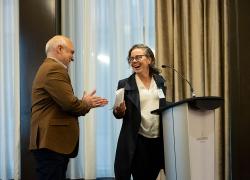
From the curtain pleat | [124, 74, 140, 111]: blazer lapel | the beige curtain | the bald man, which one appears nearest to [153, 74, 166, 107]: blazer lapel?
[124, 74, 140, 111]: blazer lapel

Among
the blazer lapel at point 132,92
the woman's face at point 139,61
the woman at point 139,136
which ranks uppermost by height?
the woman's face at point 139,61

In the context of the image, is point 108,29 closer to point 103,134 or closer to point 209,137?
point 103,134

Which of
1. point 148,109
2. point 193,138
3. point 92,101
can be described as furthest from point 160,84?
point 193,138

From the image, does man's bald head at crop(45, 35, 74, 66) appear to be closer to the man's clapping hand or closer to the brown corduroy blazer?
the brown corduroy blazer

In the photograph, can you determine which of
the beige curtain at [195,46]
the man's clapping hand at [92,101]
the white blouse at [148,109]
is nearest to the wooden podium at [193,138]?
the white blouse at [148,109]

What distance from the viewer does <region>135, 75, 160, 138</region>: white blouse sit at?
87.6 inches

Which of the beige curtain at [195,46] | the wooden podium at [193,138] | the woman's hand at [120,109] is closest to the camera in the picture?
the wooden podium at [193,138]

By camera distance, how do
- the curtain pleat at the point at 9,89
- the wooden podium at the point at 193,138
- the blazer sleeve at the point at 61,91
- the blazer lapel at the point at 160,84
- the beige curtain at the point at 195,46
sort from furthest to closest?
1. the curtain pleat at the point at 9,89
2. the beige curtain at the point at 195,46
3. the blazer lapel at the point at 160,84
4. the blazer sleeve at the point at 61,91
5. the wooden podium at the point at 193,138

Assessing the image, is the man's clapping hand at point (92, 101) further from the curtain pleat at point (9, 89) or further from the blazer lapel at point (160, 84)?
the curtain pleat at point (9, 89)

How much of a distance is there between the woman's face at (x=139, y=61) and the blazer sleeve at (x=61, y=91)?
54 centimetres

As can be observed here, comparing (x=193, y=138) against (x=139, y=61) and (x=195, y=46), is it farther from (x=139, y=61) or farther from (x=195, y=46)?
(x=195, y=46)

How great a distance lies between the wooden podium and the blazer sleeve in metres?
0.61

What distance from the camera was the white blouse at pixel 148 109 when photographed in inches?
87.6

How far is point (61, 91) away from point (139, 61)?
2.21ft
